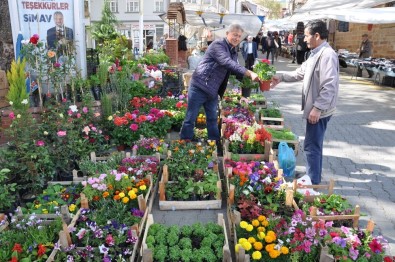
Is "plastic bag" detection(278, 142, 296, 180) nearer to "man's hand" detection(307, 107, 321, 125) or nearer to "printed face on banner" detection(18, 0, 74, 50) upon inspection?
"man's hand" detection(307, 107, 321, 125)

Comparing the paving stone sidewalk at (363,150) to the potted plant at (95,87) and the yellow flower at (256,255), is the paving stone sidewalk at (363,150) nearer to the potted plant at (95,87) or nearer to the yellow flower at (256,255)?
the yellow flower at (256,255)

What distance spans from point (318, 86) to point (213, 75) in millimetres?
1512

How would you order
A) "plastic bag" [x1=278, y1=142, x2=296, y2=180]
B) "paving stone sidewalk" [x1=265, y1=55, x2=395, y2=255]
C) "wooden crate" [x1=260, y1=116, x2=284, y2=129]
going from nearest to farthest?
"paving stone sidewalk" [x1=265, y1=55, x2=395, y2=255]
"plastic bag" [x1=278, y1=142, x2=296, y2=180]
"wooden crate" [x1=260, y1=116, x2=284, y2=129]

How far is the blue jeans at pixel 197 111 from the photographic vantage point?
5047 mm

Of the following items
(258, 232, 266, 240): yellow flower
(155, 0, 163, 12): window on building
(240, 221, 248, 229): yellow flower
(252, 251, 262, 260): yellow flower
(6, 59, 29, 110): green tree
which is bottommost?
(252, 251, 262, 260): yellow flower

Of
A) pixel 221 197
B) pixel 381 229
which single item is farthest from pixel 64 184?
pixel 381 229

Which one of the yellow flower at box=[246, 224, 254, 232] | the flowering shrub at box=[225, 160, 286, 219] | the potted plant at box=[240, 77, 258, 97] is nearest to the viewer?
the yellow flower at box=[246, 224, 254, 232]

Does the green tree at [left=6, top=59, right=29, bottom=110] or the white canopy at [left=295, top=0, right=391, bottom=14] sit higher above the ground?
the white canopy at [left=295, top=0, right=391, bottom=14]

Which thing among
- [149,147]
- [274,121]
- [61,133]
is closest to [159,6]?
[274,121]

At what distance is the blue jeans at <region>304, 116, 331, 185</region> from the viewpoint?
4.02 metres

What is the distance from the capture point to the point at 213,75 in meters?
4.86

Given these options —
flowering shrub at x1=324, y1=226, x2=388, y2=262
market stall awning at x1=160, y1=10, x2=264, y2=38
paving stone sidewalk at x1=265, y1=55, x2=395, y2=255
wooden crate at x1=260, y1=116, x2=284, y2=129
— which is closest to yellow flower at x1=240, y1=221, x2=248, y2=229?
flowering shrub at x1=324, y1=226, x2=388, y2=262

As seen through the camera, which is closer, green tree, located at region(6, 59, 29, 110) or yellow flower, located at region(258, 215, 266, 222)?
yellow flower, located at region(258, 215, 266, 222)

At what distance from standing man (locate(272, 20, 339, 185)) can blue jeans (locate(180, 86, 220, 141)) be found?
1.55 m
